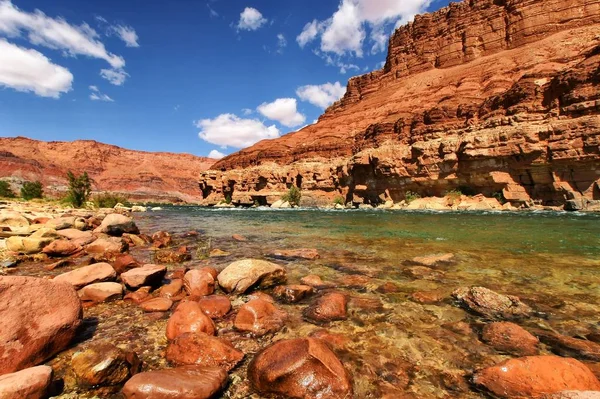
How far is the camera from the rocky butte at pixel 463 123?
32781mm

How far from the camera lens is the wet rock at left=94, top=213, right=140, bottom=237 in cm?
1323

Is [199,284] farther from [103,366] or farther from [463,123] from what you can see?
[463,123]

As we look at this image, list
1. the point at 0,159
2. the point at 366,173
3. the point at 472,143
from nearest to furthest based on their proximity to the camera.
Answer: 1. the point at 472,143
2. the point at 366,173
3. the point at 0,159

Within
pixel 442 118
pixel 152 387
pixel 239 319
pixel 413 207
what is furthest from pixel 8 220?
pixel 442 118

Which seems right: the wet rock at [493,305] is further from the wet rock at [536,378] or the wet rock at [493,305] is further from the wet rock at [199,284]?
the wet rock at [199,284]

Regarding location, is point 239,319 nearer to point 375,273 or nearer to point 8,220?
point 375,273

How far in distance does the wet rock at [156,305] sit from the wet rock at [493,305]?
5.25 m

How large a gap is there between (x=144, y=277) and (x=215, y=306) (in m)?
2.00

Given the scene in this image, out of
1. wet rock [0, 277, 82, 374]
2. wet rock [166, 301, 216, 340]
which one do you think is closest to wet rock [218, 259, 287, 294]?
wet rock [166, 301, 216, 340]

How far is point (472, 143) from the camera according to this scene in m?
38.6

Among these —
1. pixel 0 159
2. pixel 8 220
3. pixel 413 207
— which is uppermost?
pixel 0 159

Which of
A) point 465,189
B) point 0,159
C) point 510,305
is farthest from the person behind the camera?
point 0,159

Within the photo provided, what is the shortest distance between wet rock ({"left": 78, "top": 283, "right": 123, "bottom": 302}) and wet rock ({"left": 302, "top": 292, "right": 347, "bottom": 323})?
3642mm

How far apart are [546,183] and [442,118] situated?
19088 mm
